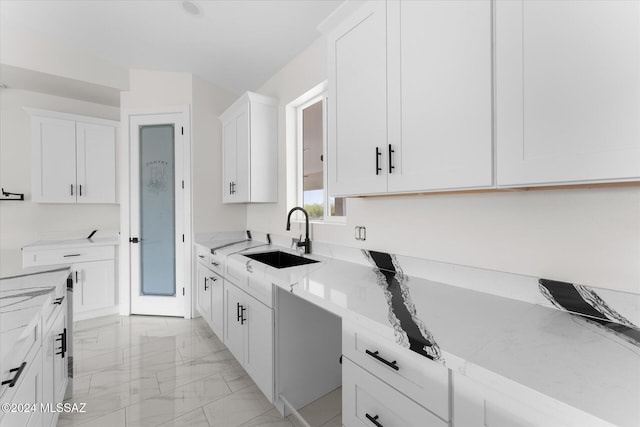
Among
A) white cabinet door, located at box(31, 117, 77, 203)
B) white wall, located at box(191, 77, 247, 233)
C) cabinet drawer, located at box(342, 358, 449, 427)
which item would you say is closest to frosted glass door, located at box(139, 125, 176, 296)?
white wall, located at box(191, 77, 247, 233)

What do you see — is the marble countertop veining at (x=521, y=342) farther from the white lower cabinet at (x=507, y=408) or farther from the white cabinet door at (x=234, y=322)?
the white cabinet door at (x=234, y=322)

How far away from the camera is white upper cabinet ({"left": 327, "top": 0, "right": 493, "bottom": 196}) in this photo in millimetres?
1046

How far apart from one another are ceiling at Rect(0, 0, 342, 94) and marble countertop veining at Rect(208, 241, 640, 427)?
80.1 inches

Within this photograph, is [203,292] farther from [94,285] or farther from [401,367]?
[401,367]

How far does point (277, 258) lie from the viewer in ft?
8.70

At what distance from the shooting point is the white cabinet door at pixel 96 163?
342cm

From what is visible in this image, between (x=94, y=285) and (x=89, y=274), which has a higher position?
(x=89, y=274)

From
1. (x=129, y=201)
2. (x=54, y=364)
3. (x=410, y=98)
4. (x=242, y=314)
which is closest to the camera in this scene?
(x=410, y=98)

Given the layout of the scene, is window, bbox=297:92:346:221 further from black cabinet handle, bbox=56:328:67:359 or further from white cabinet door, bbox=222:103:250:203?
black cabinet handle, bbox=56:328:67:359

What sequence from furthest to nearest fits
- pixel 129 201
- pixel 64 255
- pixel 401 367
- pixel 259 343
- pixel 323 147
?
1. pixel 129 201
2. pixel 64 255
3. pixel 323 147
4. pixel 259 343
5. pixel 401 367

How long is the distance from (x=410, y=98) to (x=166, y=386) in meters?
2.46

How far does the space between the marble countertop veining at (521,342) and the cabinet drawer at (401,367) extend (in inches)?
2.4

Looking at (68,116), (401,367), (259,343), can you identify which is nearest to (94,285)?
(68,116)

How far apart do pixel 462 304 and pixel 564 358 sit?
1.38 ft
